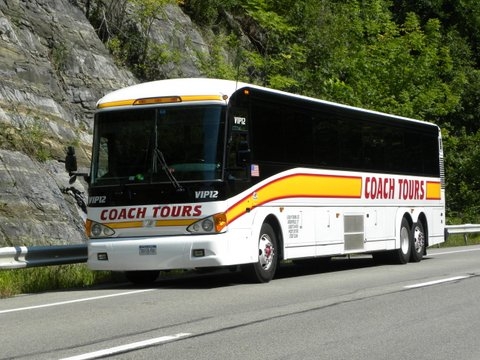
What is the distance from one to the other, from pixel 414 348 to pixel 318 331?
4.20ft

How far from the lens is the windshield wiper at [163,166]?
567 inches

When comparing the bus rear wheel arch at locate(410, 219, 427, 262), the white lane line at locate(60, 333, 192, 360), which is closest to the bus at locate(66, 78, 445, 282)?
the bus rear wheel arch at locate(410, 219, 427, 262)

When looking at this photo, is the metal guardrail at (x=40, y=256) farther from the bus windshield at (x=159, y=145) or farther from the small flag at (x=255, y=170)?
the small flag at (x=255, y=170)

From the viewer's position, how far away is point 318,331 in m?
9.63

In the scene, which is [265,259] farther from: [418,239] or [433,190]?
[433,190]

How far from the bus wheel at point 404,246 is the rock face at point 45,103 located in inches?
277

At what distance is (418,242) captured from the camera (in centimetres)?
2219

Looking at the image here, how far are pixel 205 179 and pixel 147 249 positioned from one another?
4.50ft

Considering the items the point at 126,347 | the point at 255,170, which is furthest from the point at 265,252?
the point at 126,347

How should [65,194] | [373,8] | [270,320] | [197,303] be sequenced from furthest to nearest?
[373,8] → [65,194] → [197,303] → [270,320]

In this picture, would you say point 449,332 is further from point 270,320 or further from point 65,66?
point 65,66

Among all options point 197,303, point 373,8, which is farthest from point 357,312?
point 373,8

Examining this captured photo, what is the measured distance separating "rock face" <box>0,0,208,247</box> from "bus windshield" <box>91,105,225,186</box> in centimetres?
373

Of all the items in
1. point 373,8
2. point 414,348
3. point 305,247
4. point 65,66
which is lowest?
point 414,348
